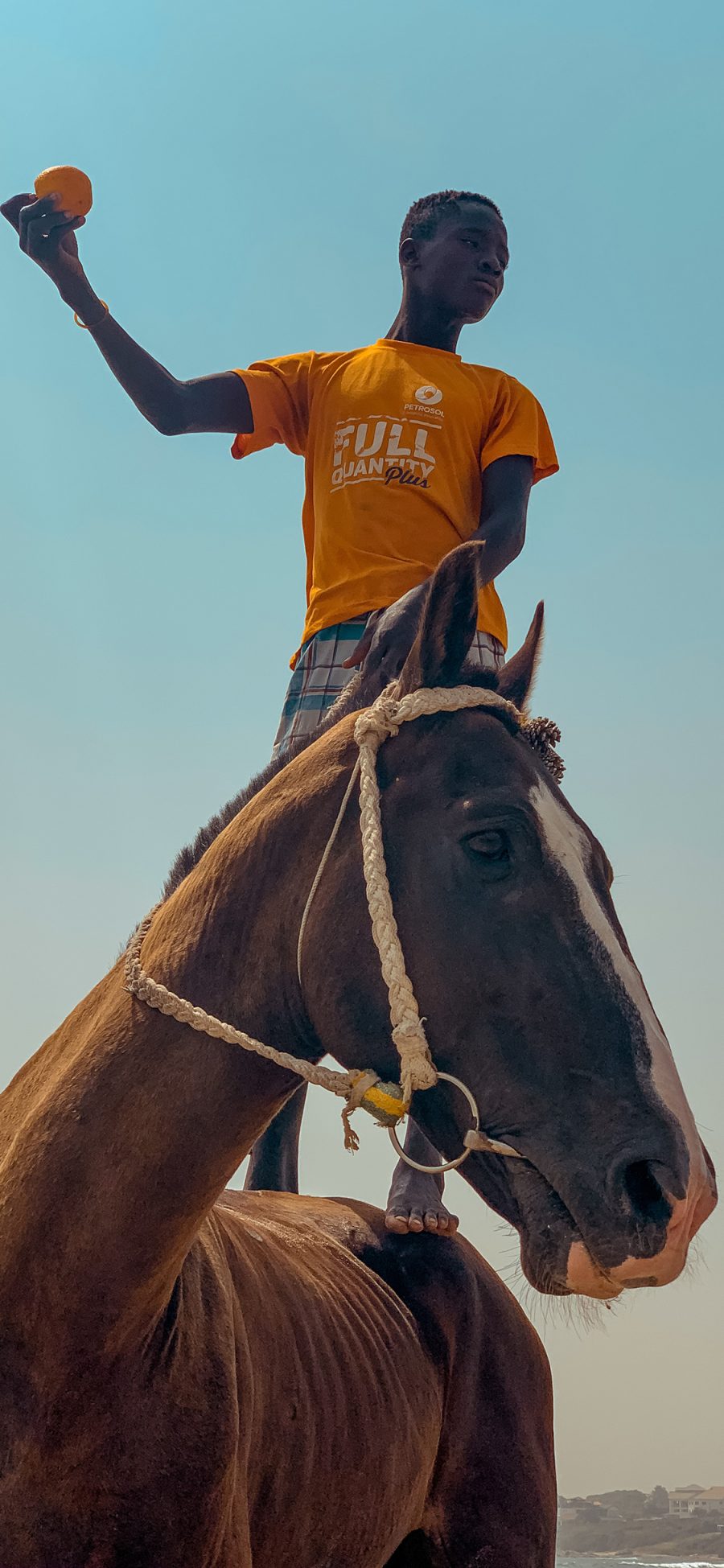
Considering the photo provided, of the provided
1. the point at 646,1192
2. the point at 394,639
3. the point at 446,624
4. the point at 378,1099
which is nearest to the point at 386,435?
the point at 394,639

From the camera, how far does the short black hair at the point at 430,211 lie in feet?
13.9

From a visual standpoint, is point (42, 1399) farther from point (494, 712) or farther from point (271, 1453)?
point (494, 712)

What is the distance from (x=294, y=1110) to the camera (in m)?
3.90

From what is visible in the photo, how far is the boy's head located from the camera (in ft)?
13.7

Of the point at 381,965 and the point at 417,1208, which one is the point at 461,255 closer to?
the point at 381,965

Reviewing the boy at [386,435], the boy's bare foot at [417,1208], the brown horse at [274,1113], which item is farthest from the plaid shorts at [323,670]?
the boy's bare foot at [417,1208]

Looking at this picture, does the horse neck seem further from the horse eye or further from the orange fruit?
the orange fruit

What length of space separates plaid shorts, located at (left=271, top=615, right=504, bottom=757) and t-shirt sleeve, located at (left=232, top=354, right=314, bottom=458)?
73 cm

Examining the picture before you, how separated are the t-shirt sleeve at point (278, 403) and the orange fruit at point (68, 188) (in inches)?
31.9

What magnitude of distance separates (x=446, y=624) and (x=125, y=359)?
1750 millimetres

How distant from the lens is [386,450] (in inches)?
153

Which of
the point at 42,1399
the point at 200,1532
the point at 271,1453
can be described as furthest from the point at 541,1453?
the point at 42,1399

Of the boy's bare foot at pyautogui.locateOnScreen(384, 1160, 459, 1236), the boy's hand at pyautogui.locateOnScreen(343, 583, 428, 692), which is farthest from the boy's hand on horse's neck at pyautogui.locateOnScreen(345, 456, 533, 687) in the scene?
the boy's bare foot at pyautogui.locateOnScreen(384, 1160, 459, 1236)

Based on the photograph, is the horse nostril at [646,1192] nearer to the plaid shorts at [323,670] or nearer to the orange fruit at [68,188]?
the plaid shorts at [323,670]
